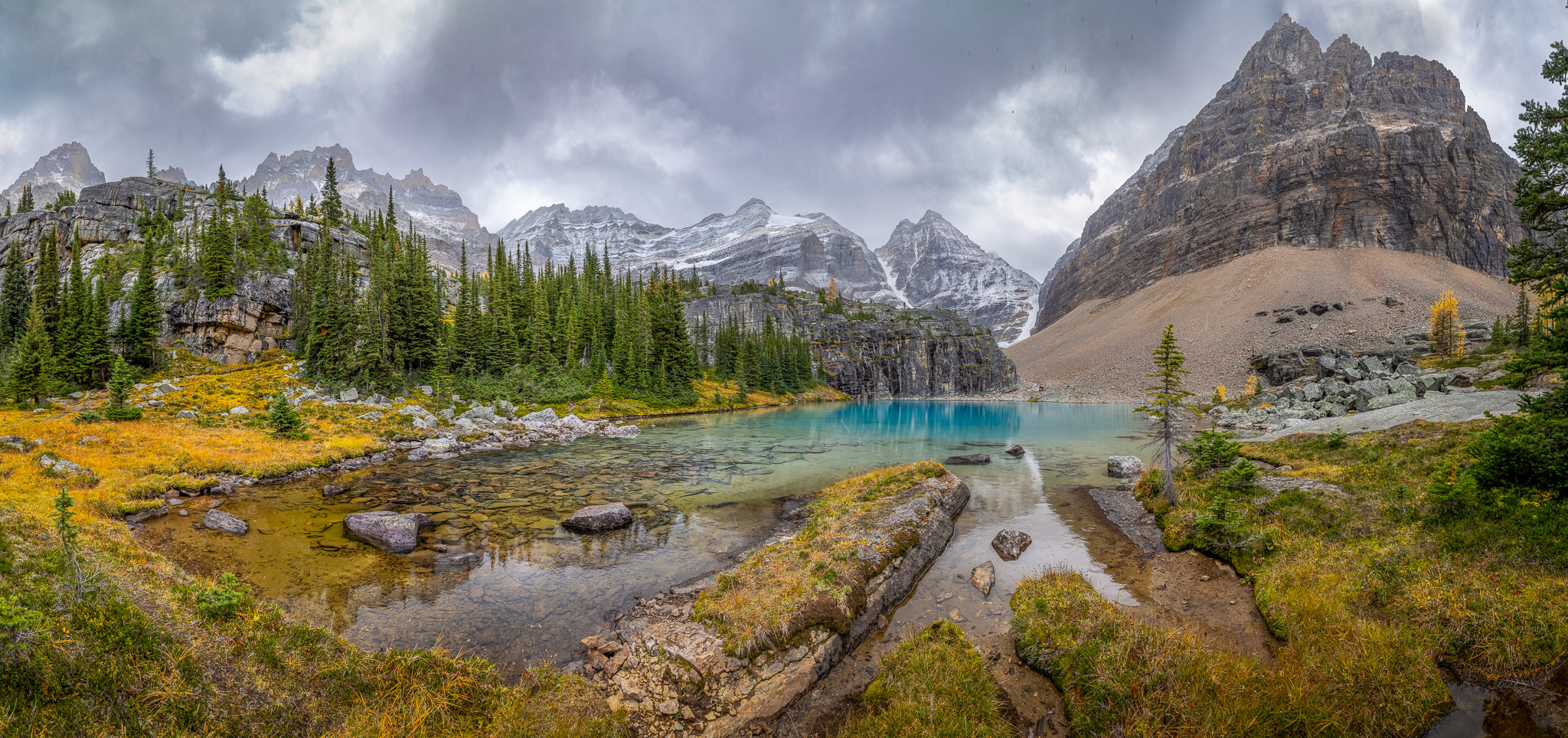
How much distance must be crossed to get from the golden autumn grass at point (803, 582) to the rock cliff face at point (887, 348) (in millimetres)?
115919

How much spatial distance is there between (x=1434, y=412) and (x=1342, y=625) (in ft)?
82.9

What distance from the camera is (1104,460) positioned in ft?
106

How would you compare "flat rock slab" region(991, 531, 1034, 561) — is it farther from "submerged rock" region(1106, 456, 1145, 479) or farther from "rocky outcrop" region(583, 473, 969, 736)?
"submerged rock" region(1106, 456, 1145, 479)

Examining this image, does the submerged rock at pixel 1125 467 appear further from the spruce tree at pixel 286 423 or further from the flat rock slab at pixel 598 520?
the spruce tree at pixel 286 423

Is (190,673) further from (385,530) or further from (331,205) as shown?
(331,205)

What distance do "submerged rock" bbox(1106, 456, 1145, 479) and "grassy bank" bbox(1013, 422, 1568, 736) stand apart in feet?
42.1

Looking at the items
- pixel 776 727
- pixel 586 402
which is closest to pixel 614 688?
pixel 776 727

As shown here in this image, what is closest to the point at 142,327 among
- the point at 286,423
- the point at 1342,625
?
the point at 286,423

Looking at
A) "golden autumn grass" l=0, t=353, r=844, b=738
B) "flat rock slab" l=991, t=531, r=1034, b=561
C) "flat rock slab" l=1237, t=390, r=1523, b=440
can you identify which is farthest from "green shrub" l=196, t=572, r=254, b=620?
"flat rock slab" l=1237, t=390, r=1523, b=440

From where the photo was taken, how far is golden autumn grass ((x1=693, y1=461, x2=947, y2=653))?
30.0ft

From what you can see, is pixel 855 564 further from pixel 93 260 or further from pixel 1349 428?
pixel 93 260

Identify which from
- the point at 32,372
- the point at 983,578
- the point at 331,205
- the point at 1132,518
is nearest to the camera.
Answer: the point at 983,578

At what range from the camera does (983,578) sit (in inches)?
509

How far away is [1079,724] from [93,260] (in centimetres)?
10660
